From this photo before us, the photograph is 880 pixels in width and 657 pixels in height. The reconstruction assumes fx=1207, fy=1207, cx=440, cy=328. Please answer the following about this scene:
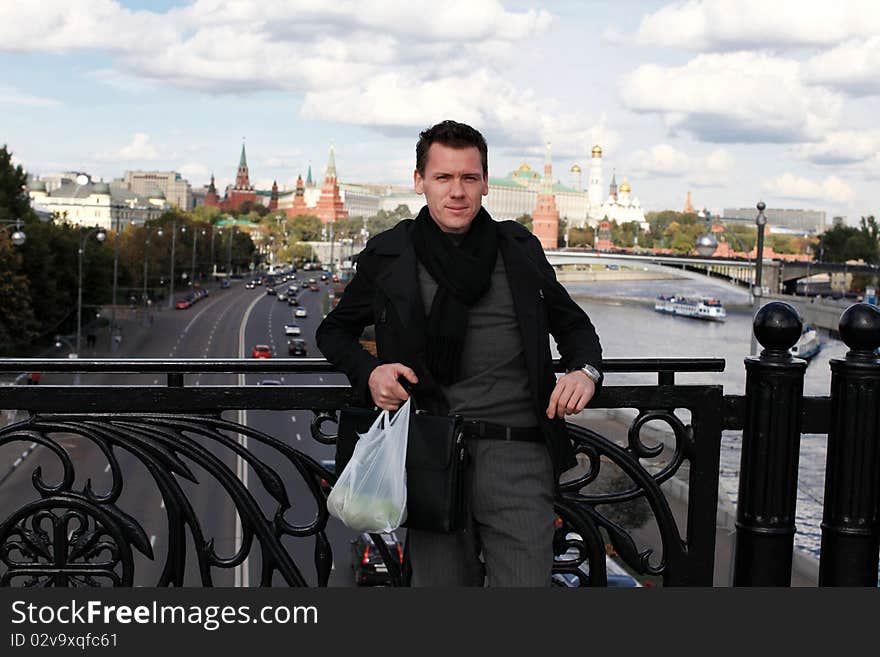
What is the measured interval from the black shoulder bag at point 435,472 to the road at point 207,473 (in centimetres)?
76

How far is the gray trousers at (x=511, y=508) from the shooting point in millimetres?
3102

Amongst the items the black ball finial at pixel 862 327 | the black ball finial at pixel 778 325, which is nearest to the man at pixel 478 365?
the black ball finial at pixel 778 325

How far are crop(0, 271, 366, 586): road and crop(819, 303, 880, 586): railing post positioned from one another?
5.72ft

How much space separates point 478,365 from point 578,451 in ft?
2.33

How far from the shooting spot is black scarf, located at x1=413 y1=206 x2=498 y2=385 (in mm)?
3098

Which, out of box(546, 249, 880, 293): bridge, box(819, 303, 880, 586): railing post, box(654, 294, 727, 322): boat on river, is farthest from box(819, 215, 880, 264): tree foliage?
box(819, 303, 880, 586): railing post

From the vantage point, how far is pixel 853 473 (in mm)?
3682

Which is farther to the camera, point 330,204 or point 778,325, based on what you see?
point 330,204

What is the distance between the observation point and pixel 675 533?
3.81 m

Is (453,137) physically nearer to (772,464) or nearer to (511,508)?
(511,508)

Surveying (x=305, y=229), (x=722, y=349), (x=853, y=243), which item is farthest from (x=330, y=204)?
(x=722, y=349)

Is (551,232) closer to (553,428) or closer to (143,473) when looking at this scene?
(143,473)

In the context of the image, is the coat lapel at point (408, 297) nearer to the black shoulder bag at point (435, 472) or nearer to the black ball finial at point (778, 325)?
the black shoulder bag at point (435, 472)

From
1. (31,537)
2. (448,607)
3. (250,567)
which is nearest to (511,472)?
(448,607)
